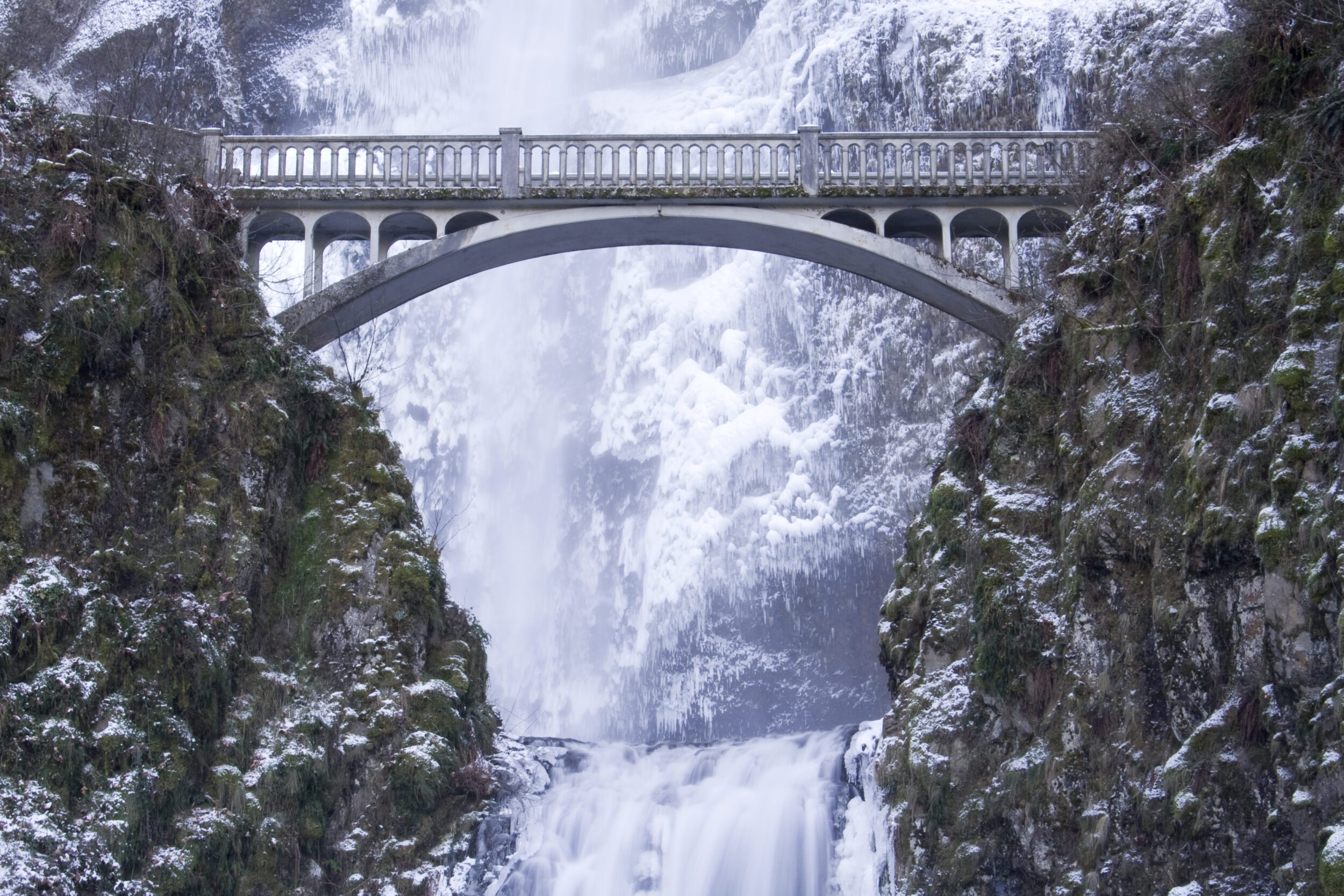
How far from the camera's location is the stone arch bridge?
17.8 meters

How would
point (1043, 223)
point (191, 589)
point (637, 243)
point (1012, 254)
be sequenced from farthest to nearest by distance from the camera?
point (1043, 223) < point (637, 243) < point (1012, 254) < point (191, 589)

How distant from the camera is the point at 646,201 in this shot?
18.3 m

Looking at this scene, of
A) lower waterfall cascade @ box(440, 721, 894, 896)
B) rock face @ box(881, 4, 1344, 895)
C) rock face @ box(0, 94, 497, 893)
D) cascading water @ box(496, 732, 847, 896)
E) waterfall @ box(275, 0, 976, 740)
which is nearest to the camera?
rock face @ box(881, 4, 1344, 895)

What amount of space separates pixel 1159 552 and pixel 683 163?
840 cm

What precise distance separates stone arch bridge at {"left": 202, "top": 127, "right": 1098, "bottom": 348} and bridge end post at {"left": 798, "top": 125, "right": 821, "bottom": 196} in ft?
0.06

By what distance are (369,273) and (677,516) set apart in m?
19.2

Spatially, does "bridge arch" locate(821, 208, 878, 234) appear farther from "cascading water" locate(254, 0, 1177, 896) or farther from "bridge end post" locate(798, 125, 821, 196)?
"cascading water" locate(254, 0, 1177, 896)

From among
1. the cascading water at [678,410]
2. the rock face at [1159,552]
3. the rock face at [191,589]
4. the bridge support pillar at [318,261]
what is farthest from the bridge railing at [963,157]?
the cascading water at [678,410]

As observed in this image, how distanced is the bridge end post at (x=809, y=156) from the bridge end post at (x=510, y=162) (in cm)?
364

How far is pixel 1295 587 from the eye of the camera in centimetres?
1084

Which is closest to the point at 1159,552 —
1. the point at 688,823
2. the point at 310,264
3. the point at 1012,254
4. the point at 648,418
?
the point at 1012,254

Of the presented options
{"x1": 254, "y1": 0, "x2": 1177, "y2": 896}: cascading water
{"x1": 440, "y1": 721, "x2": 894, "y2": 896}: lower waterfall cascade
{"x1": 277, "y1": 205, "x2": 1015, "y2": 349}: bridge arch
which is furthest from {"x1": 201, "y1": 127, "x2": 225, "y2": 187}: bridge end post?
{"x1": 254, "y1": 0, "x2": 1177, "y2": 896}: cascading water

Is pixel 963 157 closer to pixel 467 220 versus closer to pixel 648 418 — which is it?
pixel 467 220

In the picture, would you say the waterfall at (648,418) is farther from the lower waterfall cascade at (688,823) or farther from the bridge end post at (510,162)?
the bridge end post at (510,162)
